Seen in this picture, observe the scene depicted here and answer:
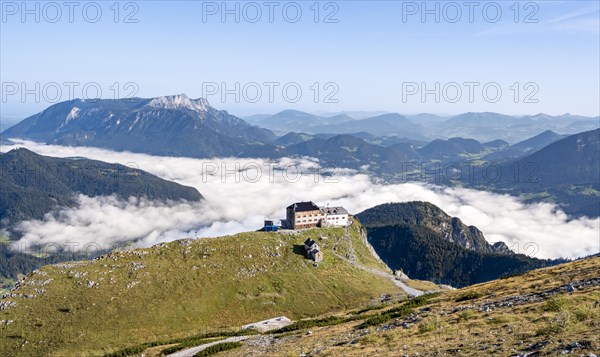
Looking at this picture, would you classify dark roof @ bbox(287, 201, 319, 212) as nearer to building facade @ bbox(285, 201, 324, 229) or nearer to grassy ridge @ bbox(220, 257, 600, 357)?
building facade @ bbox(285, 201, 324, 229)

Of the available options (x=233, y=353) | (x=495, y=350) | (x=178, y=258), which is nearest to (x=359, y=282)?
(x=178, y=258)

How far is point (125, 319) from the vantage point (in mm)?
103062

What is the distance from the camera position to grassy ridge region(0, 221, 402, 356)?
97500 millimetres

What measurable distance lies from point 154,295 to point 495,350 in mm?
99485

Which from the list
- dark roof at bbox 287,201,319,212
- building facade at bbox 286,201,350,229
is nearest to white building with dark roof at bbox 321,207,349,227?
building facade at bbox 286,201,350,229

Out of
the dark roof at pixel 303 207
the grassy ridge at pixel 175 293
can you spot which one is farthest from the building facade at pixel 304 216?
the grassy ridge at pixel 175 293

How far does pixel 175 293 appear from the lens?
11338 cm

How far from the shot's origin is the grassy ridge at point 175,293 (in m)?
97.5

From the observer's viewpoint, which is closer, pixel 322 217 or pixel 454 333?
pixel 454 333

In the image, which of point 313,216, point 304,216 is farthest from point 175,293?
point 313,216

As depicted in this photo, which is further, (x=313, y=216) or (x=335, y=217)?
(x=335, y=217)

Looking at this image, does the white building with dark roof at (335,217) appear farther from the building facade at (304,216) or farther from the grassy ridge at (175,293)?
the grassy ridge at (175,293)

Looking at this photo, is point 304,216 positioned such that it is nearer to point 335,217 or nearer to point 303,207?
point 303,207

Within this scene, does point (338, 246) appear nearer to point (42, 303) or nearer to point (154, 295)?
point (154, 295)
